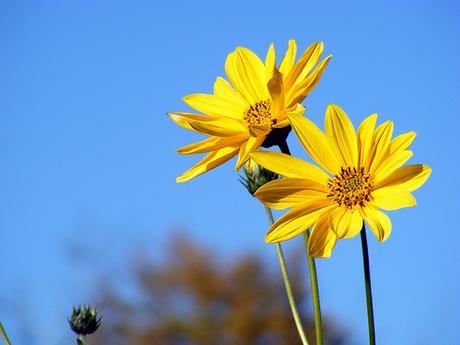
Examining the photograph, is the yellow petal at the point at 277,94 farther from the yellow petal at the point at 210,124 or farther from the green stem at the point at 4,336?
the green stem at the point at 4,336

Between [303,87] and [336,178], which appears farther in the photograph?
[303,87]

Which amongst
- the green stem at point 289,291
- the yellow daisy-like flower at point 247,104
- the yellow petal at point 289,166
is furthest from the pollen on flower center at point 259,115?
the green stem at point 289,291

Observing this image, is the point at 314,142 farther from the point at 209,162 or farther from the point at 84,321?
the point at 84,321

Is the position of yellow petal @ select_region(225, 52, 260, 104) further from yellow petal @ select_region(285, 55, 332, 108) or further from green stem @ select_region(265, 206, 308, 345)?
green stem @ select_region(265, 206, 308, 345)

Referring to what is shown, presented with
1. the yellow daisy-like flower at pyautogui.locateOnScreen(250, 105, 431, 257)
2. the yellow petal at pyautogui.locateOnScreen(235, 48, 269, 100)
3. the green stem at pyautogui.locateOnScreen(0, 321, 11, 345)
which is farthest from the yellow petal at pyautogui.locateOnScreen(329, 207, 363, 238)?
the green stem at pyautogui.locateOnScreen(0, 321, 11, 345)

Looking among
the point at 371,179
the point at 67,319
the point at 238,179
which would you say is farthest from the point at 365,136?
the point at 67,319

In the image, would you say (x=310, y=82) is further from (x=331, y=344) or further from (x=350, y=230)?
(x=331, y=344)

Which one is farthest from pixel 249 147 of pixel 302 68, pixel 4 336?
pixel 4 336
